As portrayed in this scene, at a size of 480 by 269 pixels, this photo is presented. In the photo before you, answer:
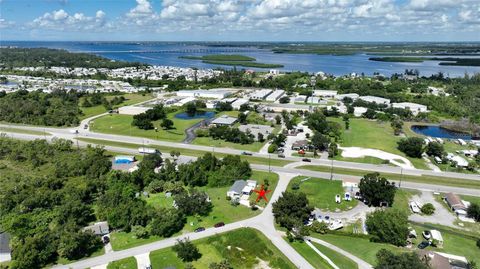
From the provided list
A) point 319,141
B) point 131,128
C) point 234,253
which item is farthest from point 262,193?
point 131,128

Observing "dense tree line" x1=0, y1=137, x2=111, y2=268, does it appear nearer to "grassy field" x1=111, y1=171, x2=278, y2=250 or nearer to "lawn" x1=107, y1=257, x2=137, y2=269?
"grassy field" x1=111, y1=171, x2=278, y2=250

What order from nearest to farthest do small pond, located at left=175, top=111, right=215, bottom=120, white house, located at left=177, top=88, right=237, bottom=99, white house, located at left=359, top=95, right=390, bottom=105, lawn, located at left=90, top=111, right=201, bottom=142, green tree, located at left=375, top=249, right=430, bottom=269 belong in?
green tree, located at left=375, top=249, right=430, bottom=269, lawn, located at left=90, top=111, right=201, bottom=142, small pond, located at left=175, top=111, right=215, bottom=120, white house, located at left=359, top=95, right=390, bottom=105, white house, located at left=177, top=88, right=237, bottom=99

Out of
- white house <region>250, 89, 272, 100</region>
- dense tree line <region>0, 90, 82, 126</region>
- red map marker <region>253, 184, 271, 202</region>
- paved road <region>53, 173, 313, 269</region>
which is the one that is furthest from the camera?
white house <region>250, 89, 272, 100</region>

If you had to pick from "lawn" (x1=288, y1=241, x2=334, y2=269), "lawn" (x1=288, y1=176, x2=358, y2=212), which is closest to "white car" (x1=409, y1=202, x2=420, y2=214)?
"lawn" (x1=288, y1=176, x2=358, y2=212)

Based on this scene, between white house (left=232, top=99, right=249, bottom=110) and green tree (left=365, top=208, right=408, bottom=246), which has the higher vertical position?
white house (left=232, top=99, right=249, bottom=110)

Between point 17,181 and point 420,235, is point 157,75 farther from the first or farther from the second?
point 420,235

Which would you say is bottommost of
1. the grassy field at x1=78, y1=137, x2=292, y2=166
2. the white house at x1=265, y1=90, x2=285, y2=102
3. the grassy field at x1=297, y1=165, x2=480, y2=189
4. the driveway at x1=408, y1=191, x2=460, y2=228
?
the driveway at x1=408, y1=191, x2=460, y2=228

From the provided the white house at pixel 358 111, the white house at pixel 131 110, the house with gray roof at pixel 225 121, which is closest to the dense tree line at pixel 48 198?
the house with gray roof at pixel 225 121
